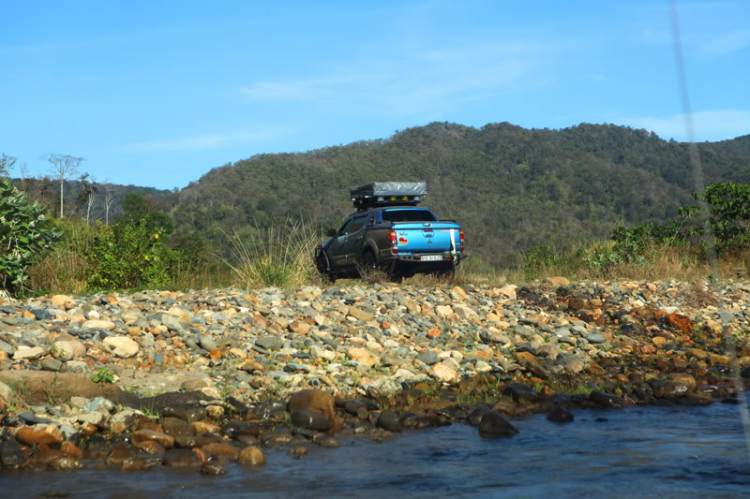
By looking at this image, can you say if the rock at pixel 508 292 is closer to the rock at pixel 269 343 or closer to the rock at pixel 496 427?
the rock at pixel 269 343

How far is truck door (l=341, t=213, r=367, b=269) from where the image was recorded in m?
15.4

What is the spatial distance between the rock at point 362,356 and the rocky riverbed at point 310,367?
0.37 ft

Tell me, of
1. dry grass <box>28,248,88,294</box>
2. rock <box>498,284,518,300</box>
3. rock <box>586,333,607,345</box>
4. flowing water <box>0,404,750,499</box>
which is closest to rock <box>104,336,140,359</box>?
flowing water <box>0,404,750,499</box>

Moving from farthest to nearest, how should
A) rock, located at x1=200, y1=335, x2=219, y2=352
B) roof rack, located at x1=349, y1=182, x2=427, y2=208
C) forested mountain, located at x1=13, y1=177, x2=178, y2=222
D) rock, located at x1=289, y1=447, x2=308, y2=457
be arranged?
forested mountain, located at x1=13, y1=177, x2=178, y2=222
roof rack, located at x1=349, y1=182, x2=427, y2=208
rock, located at x1=200, y1=335, x2=219, y2=352
rock, located at x1=289, y1=447, x2=308, y2=457

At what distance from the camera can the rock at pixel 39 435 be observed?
512 cm

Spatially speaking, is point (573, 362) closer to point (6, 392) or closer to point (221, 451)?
point (221, 451)

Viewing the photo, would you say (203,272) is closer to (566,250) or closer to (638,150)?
(566,250)

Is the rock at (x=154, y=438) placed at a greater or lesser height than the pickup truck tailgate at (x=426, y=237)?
lesser

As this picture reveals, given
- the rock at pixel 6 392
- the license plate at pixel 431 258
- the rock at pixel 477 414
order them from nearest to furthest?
the rock at pixel 6 392 → the rock at pixel 477 414 → the license plate at pixel 431 258

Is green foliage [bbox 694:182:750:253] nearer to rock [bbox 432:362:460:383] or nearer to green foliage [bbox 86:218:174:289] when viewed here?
rock [bbox 432:362:460:383]

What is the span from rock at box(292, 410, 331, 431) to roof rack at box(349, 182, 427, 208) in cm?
1159

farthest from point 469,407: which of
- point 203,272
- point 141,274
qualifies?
point 203,272

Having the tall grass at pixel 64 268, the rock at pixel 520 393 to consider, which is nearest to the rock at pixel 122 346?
the rock at pixel 520 393

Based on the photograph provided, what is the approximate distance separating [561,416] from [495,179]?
58099 mm
